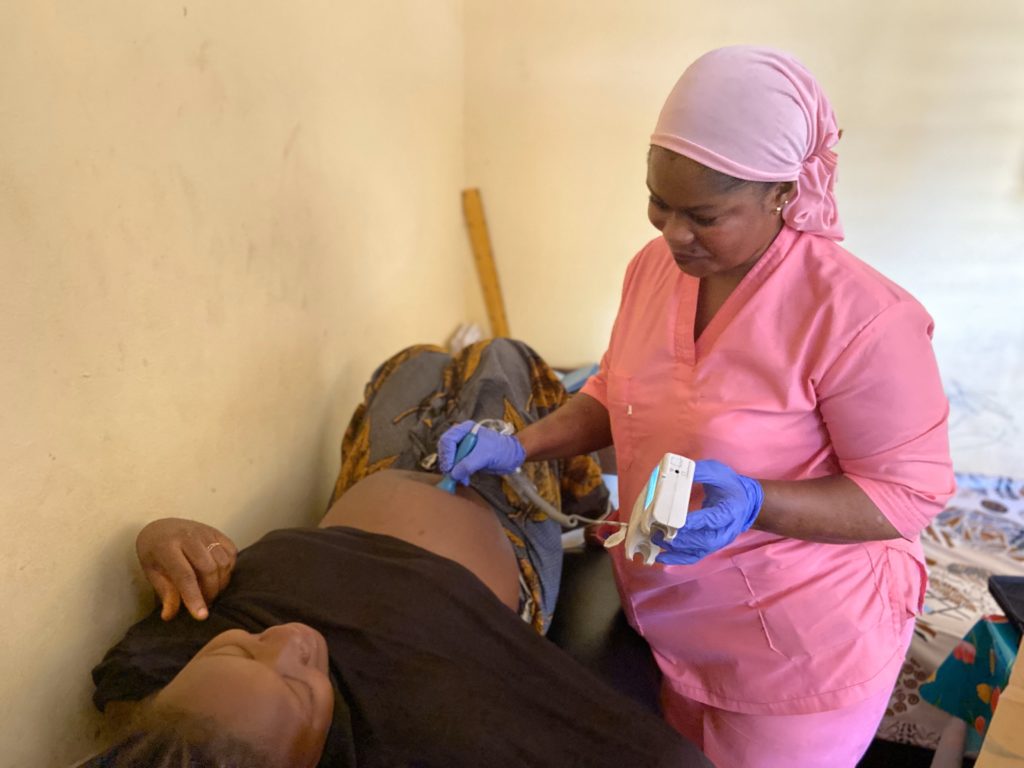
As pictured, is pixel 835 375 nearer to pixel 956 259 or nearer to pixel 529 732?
pixel 529 732

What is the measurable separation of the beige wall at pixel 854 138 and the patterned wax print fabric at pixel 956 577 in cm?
24

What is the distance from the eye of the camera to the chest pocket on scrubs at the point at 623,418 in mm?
1205

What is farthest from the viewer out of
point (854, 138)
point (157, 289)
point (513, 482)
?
point (854, 138)

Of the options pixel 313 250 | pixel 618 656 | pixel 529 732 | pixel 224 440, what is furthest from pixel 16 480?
pixel 618 656

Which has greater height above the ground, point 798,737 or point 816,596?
point 816,596

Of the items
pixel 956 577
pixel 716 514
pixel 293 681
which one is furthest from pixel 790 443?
pixel 956 577

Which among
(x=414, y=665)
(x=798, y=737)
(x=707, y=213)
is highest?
(x=707, y=213)

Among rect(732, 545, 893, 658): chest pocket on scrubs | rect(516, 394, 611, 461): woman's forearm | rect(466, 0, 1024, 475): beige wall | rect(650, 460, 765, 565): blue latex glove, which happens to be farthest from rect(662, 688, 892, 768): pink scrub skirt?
rect(466, 0, 1024, 475): beige wall

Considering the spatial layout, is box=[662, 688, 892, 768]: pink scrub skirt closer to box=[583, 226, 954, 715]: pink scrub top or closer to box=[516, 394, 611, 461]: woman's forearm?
box=[583, 226, 954, 715]: pink scrub top

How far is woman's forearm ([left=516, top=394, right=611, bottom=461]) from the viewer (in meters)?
1.39

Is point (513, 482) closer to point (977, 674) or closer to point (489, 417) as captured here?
point (489, 417)

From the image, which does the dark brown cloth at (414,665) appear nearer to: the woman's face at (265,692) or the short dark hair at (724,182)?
the woman's face at (265,692)

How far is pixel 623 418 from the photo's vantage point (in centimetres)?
122

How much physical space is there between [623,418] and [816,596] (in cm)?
40
